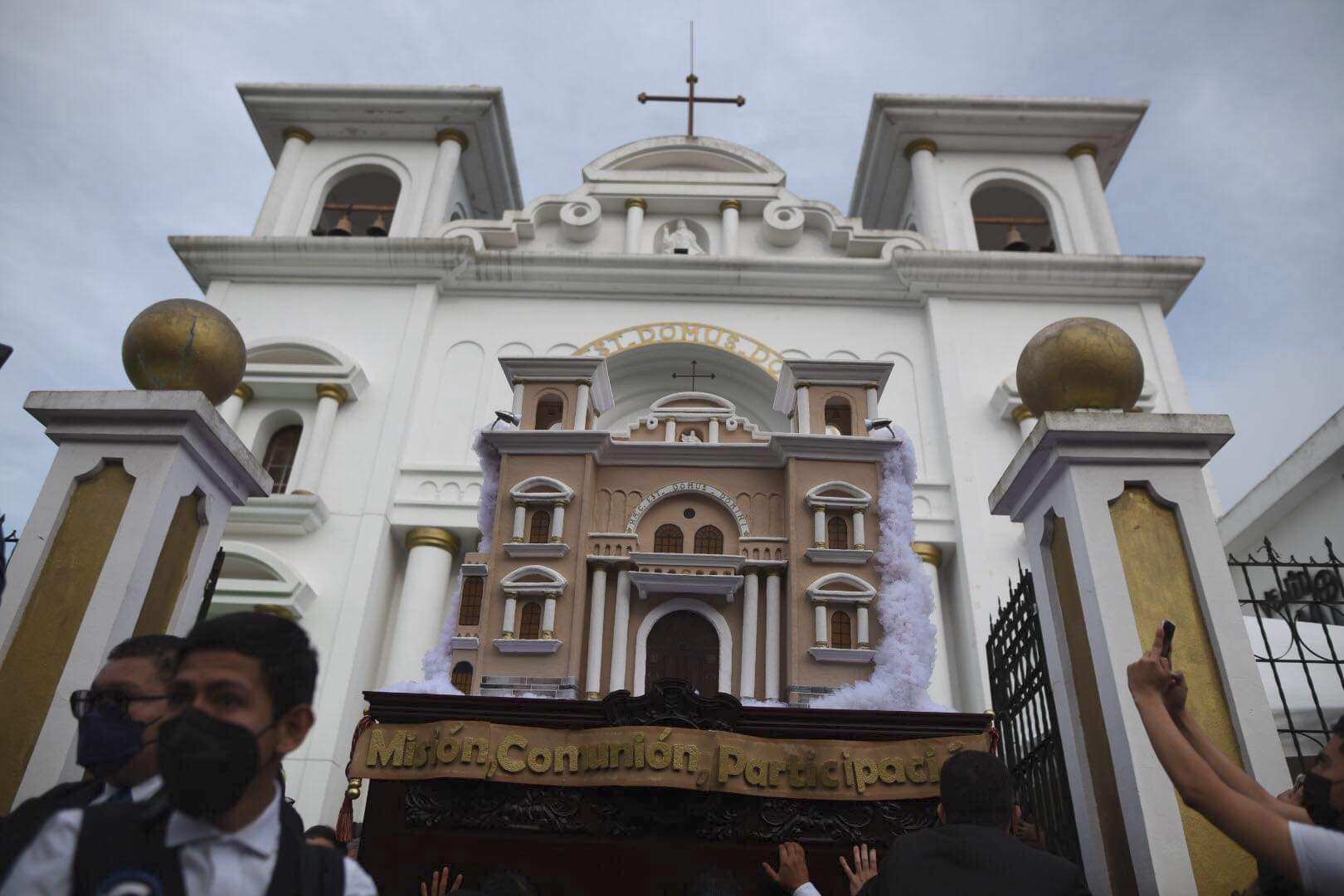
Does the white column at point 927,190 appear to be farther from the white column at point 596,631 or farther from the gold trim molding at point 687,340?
the white column at point 596,631

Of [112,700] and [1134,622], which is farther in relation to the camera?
[1134,622]

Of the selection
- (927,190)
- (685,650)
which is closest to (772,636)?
(685,650)

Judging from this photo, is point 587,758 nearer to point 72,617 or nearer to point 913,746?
point 913,746

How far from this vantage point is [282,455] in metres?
14.8

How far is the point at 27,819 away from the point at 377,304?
1392 cm

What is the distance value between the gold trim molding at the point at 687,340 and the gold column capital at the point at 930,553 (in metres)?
3.61

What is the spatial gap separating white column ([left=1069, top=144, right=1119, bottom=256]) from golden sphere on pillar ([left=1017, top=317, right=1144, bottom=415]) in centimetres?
1182

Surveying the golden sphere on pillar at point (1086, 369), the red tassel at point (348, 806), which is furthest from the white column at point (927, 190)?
the red tassel at point (348, 806)

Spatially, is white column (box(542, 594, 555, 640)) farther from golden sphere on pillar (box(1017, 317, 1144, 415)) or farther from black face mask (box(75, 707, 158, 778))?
black face mask (box(75, 707, 158, 778))

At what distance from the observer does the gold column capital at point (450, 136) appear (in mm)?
17906

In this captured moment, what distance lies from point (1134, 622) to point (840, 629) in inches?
129

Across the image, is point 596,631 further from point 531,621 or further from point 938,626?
point 938,626

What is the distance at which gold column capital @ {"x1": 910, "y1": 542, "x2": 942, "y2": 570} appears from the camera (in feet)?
43.8

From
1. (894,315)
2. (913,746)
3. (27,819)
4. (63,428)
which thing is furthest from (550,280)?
(27,819)
